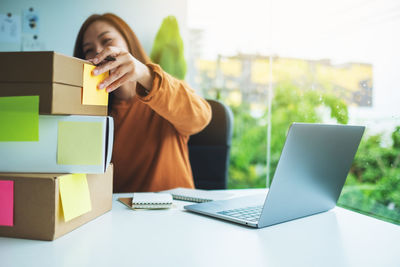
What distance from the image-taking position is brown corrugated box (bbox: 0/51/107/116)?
24.1 inches

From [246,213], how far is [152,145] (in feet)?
2.29

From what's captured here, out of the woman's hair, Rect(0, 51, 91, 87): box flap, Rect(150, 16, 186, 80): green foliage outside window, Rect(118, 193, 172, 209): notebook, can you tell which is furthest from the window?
Rect(0, 51, 91, 87): box flap

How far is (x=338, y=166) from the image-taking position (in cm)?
82

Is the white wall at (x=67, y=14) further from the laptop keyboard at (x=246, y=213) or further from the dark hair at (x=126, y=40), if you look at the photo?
the laptop keyboard at (x=246, y=213)

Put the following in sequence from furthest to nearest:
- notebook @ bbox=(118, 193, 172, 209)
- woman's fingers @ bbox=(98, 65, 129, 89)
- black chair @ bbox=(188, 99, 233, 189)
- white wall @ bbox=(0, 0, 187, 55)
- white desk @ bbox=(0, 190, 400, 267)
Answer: white wall @ bbox=(0, 0, 187, 55) → black chair @ bbox=(188, 99, 233, 189) → notebook @ bbox=(118, 193, 172, 209) → woman's fingers @ bbox=(98, 65, 129, 89) → white desk @ bbox=(0, 190, 400, 267)

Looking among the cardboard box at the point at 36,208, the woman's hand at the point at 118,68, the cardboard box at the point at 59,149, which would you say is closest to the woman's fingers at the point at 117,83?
the woman's hand at the point at 118,68

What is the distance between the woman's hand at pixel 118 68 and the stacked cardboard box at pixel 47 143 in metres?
0.04

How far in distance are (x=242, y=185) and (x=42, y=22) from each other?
5.80 feet

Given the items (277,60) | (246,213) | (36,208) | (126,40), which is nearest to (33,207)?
(36,208)

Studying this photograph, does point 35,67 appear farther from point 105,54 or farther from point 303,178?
point 303,178

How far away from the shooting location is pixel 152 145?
4.63 ft

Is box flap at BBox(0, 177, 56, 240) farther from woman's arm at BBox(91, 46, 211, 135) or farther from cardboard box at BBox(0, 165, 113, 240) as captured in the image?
woman's arm at BBox(91, 46, 211, 135)

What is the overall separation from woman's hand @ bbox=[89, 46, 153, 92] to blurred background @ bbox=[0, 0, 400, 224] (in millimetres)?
1043

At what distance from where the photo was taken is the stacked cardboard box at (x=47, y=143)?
2.00ft
